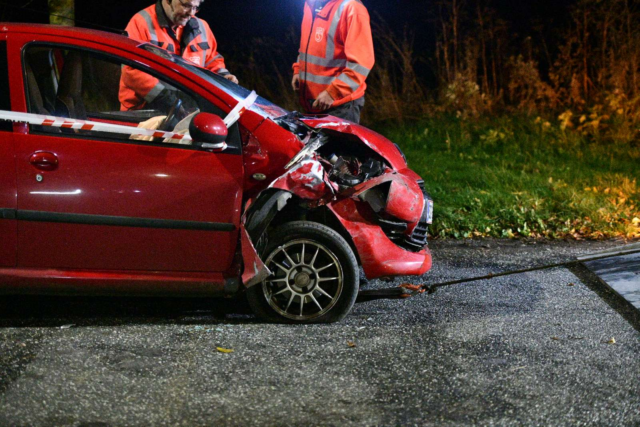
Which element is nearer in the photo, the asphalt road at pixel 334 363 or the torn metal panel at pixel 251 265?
the asphalt road at pixel 334 363

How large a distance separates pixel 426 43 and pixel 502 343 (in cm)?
1498

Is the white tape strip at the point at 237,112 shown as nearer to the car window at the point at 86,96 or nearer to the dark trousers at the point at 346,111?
the car window at the point at 86,96

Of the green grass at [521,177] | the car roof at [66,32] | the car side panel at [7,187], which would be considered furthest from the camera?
the green grass at [521,177]

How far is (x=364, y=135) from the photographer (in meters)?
4.58

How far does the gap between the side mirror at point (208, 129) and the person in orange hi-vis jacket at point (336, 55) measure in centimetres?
210

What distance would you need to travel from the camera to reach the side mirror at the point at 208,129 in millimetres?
3873

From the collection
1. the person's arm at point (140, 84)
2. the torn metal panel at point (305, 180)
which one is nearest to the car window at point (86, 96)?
the person's arm at point (140, 84)

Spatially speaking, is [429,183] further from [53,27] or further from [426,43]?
[426,43]

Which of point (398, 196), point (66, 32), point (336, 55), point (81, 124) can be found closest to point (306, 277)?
point (398, 196)

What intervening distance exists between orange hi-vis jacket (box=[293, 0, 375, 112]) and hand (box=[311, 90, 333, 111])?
0.03 meters

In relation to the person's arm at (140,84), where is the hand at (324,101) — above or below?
below

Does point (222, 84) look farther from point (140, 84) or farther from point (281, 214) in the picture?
point (281, 214)

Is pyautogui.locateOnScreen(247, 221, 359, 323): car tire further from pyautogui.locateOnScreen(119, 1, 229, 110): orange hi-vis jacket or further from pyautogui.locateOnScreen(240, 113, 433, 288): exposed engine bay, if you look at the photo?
pyautogui.locateOnScreen(119, 1, 229, 110): orange hi-vis jacket

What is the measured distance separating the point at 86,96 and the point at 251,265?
156 cm
